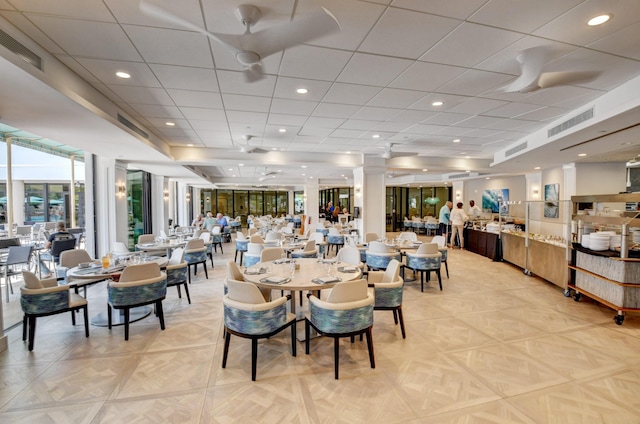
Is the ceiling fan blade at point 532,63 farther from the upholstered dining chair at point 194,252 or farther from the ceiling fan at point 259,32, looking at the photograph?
the upholstered dining chair at point 194,252

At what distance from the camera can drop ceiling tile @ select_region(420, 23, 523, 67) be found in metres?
2.72

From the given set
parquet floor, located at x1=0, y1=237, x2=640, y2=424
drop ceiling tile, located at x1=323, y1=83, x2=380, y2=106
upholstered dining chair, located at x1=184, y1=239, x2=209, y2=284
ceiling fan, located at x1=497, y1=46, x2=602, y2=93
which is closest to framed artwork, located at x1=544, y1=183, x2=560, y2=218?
parquet floor, located at x1=0, y1=237, x2=640, y2=424

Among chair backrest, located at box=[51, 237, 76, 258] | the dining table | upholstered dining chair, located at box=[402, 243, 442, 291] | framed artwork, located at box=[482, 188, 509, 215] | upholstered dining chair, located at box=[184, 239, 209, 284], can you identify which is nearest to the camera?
the dining table

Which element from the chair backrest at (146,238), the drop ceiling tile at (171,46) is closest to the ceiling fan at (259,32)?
the drop ceiling tile at (171,46)

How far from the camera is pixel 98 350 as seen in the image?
343 cm

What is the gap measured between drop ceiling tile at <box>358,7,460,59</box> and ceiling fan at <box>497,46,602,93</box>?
1.07 metres

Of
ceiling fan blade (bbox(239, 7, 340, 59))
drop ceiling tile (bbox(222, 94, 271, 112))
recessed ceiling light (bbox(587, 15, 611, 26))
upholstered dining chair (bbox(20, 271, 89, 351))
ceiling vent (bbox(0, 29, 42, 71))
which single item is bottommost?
upholstered dining chair (bbox(20, 271, 89, 351))

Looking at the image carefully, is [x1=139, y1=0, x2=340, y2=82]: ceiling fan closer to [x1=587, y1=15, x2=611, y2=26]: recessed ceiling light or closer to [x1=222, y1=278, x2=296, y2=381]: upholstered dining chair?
[x1=222, y1=278, x2=296, y2=381]: upholstered dining chair

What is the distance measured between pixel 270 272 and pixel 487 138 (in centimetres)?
626

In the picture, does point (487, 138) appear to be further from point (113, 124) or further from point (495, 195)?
point (495, 195)

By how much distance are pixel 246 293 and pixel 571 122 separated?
606 centimetres

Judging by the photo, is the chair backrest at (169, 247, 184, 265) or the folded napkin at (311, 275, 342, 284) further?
the chair backrest at (169, 247, 184, 265)

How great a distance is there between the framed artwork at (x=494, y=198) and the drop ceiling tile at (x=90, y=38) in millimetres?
14821

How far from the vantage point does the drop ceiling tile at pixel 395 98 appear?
4.21 meters
